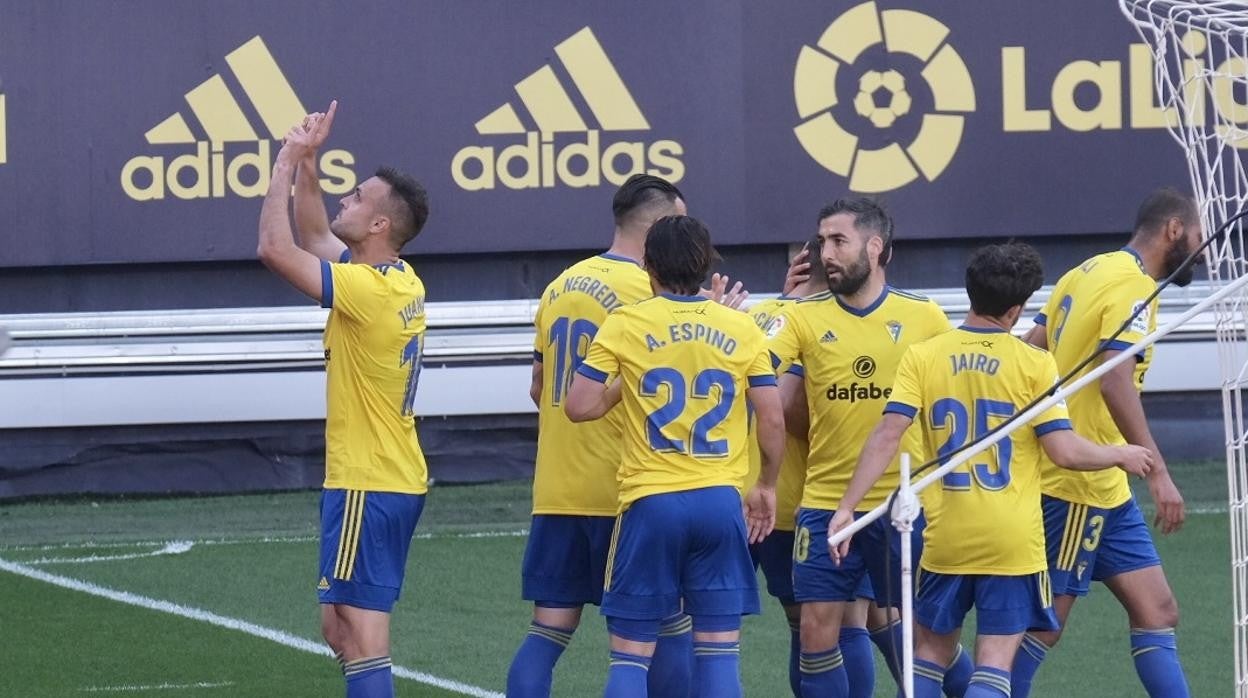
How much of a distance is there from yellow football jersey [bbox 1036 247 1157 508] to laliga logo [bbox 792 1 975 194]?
5.95 meters

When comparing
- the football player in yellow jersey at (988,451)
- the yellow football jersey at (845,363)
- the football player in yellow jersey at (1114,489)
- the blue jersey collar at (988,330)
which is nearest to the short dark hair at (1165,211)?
the football player in yellow jersey at (1114,489)

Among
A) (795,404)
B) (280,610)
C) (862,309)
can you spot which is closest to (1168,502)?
(862,309)

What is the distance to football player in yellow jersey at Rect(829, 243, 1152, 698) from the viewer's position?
5309 mm

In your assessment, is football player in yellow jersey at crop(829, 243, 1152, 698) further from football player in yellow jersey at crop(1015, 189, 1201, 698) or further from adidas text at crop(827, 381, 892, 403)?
football player in yellow jersey at crop(1015, 189, 1201, 698)

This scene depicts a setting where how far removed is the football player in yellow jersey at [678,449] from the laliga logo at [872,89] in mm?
6815

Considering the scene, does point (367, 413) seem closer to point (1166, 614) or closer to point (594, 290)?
point (594, 290)

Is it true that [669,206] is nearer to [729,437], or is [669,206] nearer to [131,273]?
→ [729,437]

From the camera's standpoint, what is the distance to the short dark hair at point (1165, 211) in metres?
6.18

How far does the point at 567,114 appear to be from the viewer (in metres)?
11.9

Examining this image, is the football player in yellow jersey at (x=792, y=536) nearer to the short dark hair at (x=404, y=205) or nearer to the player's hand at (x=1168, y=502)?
the player's hand at (x=1168, y=502)

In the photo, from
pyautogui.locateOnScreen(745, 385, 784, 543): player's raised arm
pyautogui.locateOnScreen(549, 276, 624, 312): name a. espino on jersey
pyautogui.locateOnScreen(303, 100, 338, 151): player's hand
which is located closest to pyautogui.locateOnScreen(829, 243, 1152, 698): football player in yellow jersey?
pyautogui.locateOnScreen(745, 385, 784, 543): player's raised arm

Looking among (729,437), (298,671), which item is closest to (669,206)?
(729,437)

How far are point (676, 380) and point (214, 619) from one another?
146 inches

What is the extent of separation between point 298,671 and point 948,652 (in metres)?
2.88
